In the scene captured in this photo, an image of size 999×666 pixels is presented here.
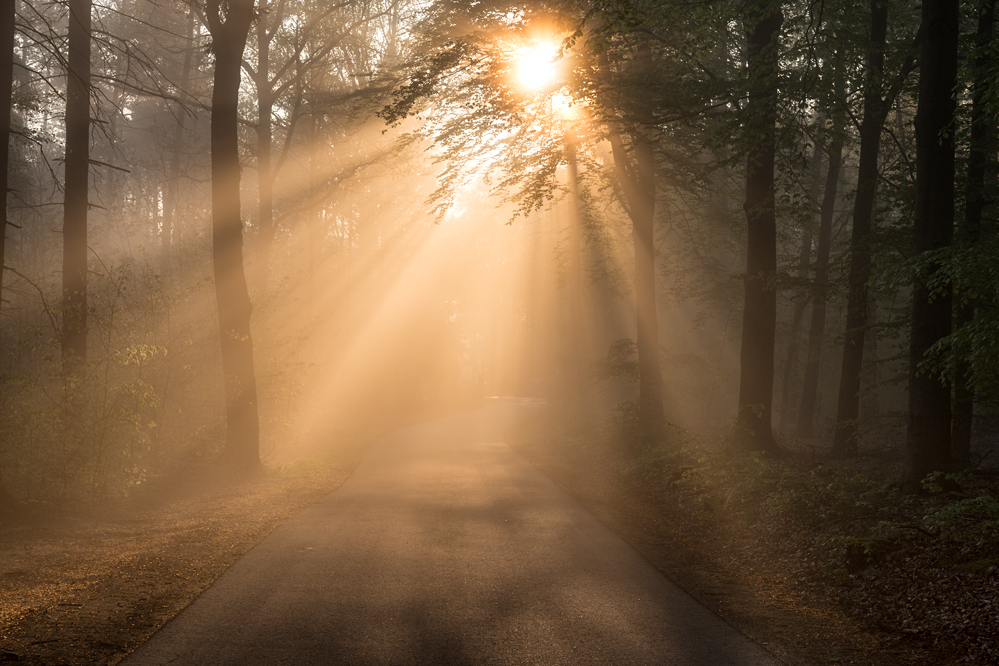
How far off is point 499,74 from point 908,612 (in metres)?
12.4

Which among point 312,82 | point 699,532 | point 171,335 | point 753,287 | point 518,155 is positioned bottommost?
point 699,532

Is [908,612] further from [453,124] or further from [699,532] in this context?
[453,124]

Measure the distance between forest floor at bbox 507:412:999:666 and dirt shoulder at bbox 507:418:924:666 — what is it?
0.02 m

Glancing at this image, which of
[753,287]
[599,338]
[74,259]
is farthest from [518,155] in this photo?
[599,338]

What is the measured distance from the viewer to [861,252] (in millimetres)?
15617

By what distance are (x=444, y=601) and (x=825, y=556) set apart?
172 inches

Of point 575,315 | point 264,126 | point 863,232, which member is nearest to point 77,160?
point 264,126

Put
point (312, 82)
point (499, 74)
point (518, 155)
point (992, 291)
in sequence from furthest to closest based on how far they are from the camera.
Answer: point (312, 82) → point (518, 155) → point (499, 74) → point (992, 291)

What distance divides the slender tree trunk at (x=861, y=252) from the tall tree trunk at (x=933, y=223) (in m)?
5.85

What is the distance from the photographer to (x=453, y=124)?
17.9 metres

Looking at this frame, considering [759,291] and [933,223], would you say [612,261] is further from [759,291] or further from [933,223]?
[933,223]

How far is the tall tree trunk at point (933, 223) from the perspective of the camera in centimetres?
948

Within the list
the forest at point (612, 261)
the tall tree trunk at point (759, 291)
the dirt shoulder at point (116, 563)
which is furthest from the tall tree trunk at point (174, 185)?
the tall tree trunk at point (759, 291)

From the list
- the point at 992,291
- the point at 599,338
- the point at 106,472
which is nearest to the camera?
the point at 992,291
